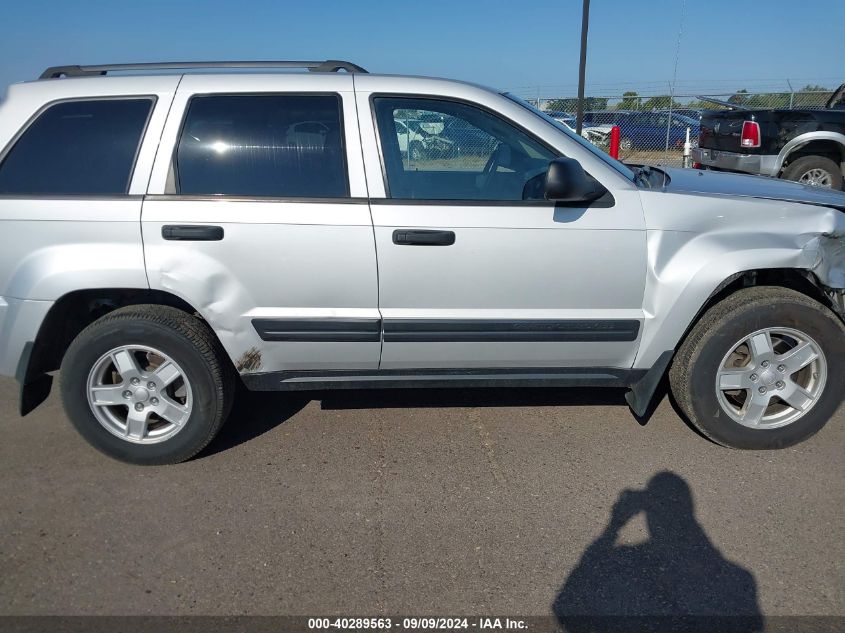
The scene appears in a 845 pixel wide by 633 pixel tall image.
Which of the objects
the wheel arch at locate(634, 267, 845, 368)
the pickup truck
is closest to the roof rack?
the wheel arch at locate(634, 267, 845, 368)

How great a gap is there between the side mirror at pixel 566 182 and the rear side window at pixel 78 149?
1878 millimetres

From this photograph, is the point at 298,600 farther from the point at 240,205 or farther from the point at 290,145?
the point at 290,145

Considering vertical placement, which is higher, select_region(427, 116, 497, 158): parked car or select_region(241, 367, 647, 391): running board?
select_region(427, 116, 497, 158): parked car

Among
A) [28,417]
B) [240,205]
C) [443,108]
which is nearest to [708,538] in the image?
[443,108]

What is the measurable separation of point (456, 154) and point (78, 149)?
1.85m

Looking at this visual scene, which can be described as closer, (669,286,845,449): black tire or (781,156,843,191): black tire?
(669,286,845,449): black tire

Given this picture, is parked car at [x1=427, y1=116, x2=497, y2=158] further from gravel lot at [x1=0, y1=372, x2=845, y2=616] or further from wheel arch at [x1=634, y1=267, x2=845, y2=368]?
gravel lot at [x1=0, y1=372, x2=845, y2=616]

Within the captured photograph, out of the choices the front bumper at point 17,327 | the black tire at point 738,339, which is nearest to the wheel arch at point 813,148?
→ the black tire at point 738,339

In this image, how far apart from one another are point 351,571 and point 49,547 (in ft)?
4.11

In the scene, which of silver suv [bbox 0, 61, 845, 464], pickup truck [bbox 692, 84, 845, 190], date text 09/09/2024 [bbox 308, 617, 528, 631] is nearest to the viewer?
date text 09/09/2024 [bbox 308, 617, 528, 631]

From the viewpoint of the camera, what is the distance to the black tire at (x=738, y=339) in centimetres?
330

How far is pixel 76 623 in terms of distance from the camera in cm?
238

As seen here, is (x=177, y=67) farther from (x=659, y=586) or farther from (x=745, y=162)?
(x=745, y=162)

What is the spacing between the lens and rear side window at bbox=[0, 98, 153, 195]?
3158 mm
